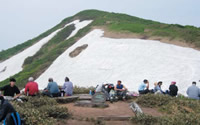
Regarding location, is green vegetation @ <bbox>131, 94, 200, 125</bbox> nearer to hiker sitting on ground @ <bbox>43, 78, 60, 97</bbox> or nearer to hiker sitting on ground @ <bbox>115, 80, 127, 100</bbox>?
hiker sitting on ground @ <bbox>115, 80, 127, 100</bbox>

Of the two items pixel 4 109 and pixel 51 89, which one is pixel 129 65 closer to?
pixel 51 89

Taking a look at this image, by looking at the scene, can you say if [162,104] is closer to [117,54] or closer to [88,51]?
[117,54]

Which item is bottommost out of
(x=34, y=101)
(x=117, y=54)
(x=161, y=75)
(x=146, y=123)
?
(x=146, y=123)

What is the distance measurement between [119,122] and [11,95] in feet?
17.7

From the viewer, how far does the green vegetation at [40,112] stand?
896 centimetres

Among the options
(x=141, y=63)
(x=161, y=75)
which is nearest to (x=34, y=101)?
(x=161, y=75)

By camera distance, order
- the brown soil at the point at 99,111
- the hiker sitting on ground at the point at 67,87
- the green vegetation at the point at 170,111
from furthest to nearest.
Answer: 1. the hiker sitting on ground at the point at 67,87
2. the brown soil at the point at 99,111
3. the green vegetation at the point at 170,111

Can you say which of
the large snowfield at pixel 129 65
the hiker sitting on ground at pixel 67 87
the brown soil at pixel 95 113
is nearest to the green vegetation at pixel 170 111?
the brown soil at pixel 95 113

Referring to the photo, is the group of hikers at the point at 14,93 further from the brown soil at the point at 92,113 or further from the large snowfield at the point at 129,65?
the large snowfield at the point at 129,65

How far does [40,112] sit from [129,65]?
632 inches

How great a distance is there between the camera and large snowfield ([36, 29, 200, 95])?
21438mm

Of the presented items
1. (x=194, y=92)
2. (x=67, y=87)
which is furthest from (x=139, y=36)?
(x=67, y=87)

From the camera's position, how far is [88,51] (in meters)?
31.3

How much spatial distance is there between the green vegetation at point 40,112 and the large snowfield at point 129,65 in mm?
10535
